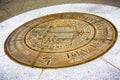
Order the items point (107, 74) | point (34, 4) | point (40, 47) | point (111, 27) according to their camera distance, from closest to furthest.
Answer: point (107, 74), point (40, 47), point (111, 27), point (34, 4)

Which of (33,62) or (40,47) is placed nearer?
(33,62)

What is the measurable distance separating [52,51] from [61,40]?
1.03 ft

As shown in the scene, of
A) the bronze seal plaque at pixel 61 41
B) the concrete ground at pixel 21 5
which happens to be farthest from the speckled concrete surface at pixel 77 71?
the concrete ground at pixel 21 5

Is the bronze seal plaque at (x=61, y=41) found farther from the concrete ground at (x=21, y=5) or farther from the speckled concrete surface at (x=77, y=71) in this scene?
the concrete ground at (x=21, y=5)

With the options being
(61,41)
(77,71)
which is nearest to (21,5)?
(61,41)

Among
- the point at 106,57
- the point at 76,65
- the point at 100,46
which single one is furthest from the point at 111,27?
the point at 76,65

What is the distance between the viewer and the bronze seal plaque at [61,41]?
2.89 m

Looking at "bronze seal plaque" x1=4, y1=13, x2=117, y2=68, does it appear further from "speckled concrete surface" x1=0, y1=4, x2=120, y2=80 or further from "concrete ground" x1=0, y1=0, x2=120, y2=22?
"concrete ground" x1=0, y1=0, x2=120, y2=22

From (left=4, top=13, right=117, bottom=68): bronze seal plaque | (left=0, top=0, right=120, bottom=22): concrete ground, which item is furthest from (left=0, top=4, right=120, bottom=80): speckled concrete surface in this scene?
(left=0, top=0, right=120, bottom=22): concrete ground

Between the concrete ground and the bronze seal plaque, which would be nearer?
the bronze seal plaque

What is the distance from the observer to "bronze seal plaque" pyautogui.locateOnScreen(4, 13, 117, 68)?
289 centimetres

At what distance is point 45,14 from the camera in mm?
4535

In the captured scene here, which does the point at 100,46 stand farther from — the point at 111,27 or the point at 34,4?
the point at 34,4

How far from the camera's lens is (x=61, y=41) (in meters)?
3.27
